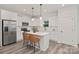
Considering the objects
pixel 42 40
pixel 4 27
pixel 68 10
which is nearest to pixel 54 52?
pixel 42 40

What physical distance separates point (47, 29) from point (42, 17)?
0.42 meters

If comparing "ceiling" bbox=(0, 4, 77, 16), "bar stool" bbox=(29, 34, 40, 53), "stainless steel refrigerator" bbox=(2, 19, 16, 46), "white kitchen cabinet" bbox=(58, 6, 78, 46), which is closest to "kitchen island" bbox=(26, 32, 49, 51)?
"bar stool" bbox=(29, 34, 40, 53)

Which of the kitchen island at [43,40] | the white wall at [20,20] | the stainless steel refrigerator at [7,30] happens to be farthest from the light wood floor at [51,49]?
the stainless steel refrigerator at [7,30]

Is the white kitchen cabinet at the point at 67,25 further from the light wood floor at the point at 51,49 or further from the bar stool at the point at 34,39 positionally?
the bar stool at the point at 34,39

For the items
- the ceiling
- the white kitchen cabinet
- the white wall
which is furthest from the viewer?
the white wall

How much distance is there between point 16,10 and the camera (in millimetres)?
2789

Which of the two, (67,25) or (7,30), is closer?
(67,25)

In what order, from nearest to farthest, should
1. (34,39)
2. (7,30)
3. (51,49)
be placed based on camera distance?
(51,49) → (34,39) → (7,30)

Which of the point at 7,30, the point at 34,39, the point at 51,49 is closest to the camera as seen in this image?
the point at 51,49

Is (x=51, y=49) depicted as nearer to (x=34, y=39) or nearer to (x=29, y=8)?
(x=34, y=39)

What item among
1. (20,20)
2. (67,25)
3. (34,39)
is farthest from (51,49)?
(20,20)

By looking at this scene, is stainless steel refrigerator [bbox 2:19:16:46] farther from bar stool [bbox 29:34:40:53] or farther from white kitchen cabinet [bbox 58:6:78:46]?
white kitchen cabinet [bbox 58:6:78:46]

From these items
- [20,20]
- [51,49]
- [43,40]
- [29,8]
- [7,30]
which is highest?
[29,8]

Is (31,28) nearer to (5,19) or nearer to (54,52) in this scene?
(54,52)
